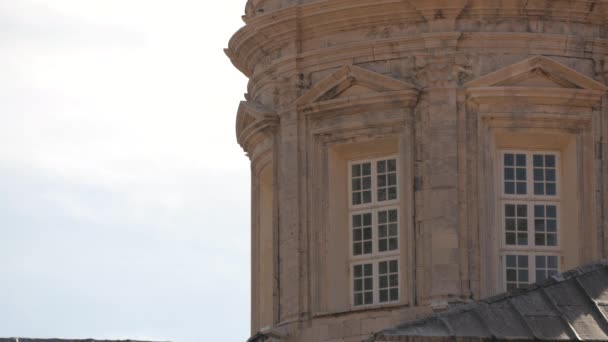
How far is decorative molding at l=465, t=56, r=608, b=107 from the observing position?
54344 mm

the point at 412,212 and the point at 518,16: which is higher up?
the point at 518,16

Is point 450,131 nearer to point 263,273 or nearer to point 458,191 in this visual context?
point 458,191

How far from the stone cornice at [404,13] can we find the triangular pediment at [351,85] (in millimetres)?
1023

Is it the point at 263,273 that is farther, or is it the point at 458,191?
the point at 263,273

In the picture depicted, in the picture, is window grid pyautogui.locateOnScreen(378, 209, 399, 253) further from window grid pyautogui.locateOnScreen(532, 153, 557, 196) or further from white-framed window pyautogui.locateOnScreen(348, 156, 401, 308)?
window grid pyautogui.locateOnScreen(532, 153, 557, 196)

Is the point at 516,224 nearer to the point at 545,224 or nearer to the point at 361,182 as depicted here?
the point at 545,224

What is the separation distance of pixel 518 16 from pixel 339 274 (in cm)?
607

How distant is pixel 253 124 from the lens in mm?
56844

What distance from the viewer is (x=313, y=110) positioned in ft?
182

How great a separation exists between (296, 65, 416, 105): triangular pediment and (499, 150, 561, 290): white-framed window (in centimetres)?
258

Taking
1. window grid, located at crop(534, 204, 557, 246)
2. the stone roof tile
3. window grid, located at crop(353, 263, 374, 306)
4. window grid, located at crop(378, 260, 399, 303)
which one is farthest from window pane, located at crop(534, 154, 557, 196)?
the stone roof tile

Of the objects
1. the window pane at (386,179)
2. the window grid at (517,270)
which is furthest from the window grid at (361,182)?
the window grid at (517,270)

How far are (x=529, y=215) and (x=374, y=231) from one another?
3.01 metres

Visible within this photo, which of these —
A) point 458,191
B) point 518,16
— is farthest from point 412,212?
point 518,16
